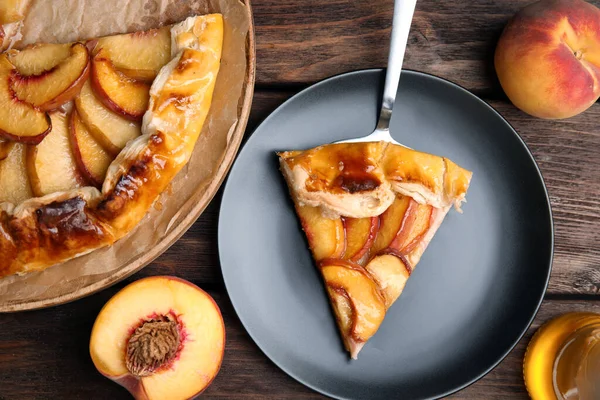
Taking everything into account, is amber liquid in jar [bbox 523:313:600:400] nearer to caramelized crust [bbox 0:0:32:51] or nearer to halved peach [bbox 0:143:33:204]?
halved peach [bbox 0:143:33:204]

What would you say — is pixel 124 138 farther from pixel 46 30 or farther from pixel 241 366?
pixel 241 366

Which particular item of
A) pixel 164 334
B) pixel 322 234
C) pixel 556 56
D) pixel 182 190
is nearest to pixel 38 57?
pixel 182 190

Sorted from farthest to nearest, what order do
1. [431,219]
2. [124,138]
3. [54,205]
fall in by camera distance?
[431,219] → [124,138] → [54,205]

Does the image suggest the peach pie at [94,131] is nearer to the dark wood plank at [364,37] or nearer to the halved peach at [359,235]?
the dark wood plank at [364,37]

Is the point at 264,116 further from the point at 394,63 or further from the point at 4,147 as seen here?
the point at 4,147

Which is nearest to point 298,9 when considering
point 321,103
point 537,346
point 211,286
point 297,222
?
point 321,103

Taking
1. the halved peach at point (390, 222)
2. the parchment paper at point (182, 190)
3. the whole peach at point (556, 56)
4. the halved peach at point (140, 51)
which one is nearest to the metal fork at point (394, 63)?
the halved peach at point (390, 222)
